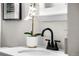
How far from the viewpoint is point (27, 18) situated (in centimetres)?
182

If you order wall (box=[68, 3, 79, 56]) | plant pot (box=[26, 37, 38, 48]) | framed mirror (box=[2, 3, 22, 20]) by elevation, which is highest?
framed mirror (box=[2, 3, 22, 20])

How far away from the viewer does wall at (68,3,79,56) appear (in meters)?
0.99

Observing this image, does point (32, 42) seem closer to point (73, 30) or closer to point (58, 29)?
point (58, 29)

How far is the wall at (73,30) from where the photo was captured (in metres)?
0.99

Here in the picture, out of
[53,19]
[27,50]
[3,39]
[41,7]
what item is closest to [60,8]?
[53,19]

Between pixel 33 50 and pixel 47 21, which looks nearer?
pixel 33 50

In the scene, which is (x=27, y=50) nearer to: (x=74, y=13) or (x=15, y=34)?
(x=15, y=34)

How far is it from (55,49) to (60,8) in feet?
1.22

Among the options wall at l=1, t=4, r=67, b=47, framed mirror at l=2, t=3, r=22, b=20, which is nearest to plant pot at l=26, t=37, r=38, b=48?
wall at l=1, t=4, r=67, b=47

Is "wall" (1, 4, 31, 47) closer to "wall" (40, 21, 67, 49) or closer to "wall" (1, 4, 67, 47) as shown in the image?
"wall" (1, 4, 67, 47)

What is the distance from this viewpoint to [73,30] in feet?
3.34

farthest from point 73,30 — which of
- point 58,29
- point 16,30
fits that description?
point 16,30

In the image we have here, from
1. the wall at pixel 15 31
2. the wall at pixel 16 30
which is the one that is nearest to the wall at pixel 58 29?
the wall at pixel 16 30

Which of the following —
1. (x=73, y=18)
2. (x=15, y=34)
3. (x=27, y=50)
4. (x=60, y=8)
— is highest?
(x=60, y=8)
